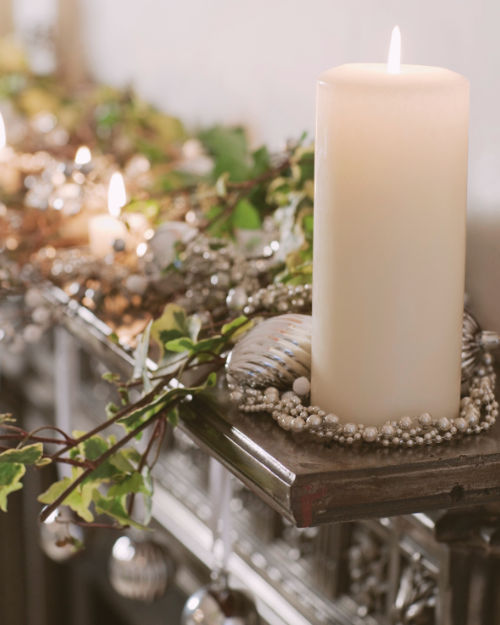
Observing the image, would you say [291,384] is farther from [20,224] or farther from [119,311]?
[20,224]

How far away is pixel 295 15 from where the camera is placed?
54cm

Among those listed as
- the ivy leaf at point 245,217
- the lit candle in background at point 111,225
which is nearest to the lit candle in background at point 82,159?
the lit candle in background at point 111,225

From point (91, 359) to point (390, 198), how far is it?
→ 0.66 meters

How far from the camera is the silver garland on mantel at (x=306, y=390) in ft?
0.84

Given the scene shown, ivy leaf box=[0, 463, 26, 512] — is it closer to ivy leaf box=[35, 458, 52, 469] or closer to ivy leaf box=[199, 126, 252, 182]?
ivy leaf box=[35, 458, 52, 469]

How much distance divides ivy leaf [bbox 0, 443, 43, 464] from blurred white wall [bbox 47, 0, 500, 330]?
0.79 ft

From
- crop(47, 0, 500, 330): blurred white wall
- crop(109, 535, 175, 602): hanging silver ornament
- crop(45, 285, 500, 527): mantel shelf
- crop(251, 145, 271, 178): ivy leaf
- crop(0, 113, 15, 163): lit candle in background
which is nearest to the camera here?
crop(45, 285, 500, 527): mantel shelf

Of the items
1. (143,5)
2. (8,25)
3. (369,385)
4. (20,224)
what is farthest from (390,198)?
(8,25)

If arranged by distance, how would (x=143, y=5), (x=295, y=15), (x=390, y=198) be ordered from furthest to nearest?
(x=143, y=5) → (x=295, y=15) → (x=390, y=198)

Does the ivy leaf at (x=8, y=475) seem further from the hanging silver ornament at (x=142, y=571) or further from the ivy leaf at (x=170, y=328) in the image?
the hanging silver ornament at (x=142, y=571)

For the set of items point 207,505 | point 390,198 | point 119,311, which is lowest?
point 207,505

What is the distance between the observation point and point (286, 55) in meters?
0.56

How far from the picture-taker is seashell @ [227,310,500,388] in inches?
11.1

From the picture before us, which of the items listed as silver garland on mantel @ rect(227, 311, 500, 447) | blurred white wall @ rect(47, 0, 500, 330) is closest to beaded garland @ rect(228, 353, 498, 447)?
silver garland on mantel @ rect(227, 311, 500, 447)
